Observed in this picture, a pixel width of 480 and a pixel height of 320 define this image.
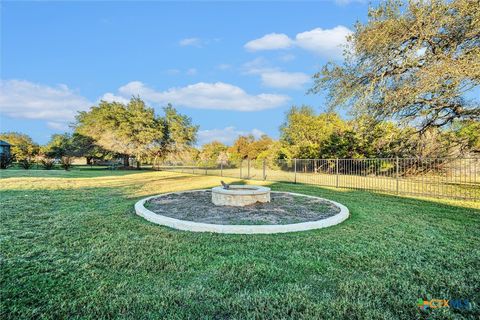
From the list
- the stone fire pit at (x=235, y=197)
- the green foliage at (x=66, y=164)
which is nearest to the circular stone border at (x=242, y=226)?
the stone fire pit at (x=235, y=197)

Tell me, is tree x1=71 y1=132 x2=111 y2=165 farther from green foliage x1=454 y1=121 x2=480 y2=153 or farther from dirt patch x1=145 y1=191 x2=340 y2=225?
green foliage x1=454 y1=121 x2=480 y2=153

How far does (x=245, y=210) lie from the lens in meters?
5.56

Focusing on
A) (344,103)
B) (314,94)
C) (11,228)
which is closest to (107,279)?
(11,228)

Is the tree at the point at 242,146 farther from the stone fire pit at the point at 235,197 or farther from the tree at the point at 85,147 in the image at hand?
the stone fire pit at the point at 235,197

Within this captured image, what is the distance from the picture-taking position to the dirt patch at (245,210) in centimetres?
477

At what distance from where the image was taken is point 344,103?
1175cm

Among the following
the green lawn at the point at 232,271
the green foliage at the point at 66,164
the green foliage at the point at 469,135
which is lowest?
the green lawn at the point at 232,271

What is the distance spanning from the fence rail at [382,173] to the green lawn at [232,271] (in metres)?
6.07

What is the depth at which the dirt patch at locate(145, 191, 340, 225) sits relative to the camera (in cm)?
477

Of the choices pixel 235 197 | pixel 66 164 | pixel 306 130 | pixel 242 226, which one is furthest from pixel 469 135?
pixel 66 164

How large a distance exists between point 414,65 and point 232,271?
11.2m

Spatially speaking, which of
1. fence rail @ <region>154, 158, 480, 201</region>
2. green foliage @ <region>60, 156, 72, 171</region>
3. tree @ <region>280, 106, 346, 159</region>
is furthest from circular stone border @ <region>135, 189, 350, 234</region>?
green foliage @ <region>60, 156, 72, 171</region>

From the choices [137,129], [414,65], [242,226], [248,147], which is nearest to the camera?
[242,226]

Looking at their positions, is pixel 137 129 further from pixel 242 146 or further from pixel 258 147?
pixel 242 146
